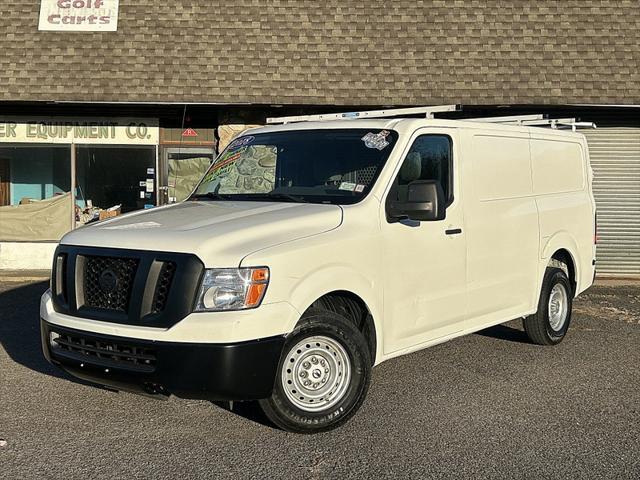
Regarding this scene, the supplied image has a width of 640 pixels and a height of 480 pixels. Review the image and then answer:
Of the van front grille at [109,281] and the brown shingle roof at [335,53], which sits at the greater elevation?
the brown shingle roof at [335,53]

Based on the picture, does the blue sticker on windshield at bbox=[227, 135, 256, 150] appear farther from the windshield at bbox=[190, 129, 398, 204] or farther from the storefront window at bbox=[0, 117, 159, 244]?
the storefront window at bbox=[0, 117, 159, 244]

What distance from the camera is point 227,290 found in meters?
4.04

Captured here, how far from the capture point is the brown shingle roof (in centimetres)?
1138

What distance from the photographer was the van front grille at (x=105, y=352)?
4094mm

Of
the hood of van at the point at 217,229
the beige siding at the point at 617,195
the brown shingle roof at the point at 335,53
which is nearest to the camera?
the hood of van at the point at 217,229

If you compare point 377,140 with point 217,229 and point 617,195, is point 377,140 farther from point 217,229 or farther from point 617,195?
point 617,195

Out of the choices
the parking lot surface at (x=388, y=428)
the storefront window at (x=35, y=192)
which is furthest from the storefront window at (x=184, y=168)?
the parking lot surface at (x=388, y=428)

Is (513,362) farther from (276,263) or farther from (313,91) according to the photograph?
(313,91)

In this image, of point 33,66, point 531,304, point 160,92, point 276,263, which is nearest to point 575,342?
point 531,304

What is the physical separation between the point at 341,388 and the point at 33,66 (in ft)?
30.5

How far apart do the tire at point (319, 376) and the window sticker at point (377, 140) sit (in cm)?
138

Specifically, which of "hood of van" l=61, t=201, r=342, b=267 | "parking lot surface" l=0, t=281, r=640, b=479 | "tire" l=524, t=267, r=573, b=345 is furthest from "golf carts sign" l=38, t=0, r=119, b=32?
"tire" l=524, t=267, r=573, b=345

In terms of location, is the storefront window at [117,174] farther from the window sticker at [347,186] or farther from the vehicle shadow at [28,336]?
the window sticker at [347,186]

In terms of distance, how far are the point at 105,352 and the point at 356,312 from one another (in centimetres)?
165
